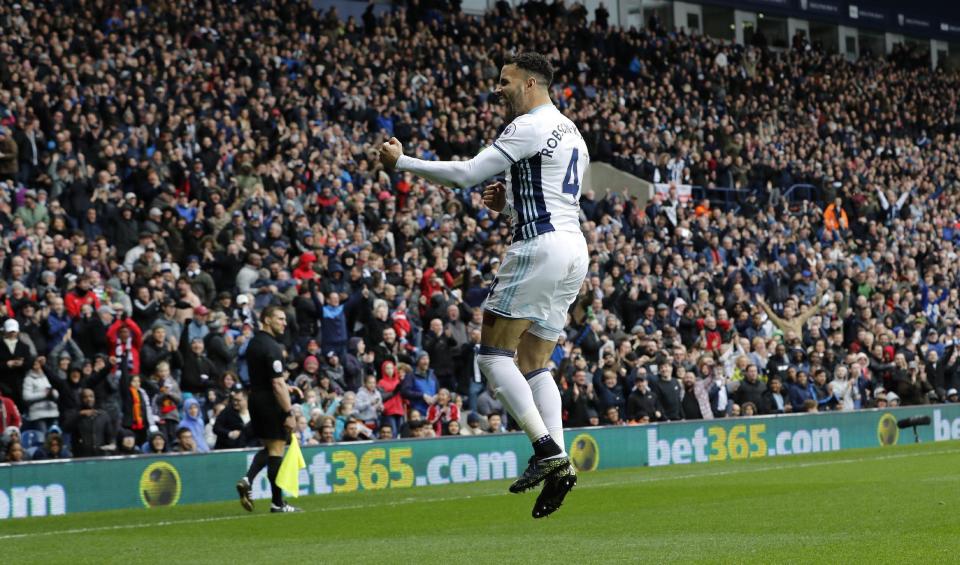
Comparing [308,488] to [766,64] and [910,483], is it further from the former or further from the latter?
[766,64]

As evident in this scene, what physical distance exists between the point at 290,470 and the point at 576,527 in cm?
379

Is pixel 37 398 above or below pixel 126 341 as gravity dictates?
below

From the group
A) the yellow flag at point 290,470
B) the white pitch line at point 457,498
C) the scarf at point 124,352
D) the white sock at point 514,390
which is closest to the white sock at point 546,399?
the white sock at point 514,390

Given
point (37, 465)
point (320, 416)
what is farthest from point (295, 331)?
point (37, 465)

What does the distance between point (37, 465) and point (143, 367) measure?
8.51ft

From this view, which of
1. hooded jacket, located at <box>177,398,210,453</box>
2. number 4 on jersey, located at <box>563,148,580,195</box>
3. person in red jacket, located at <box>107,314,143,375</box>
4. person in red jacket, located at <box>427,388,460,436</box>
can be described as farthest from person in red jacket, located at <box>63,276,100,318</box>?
number 4 on jersey, located at <box>563,148,580,195</box>

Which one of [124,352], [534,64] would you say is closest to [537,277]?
[534,64]

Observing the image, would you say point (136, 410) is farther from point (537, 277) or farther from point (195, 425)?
point (537, 277)

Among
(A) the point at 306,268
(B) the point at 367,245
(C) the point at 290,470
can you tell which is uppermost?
(B) the point at 367,245

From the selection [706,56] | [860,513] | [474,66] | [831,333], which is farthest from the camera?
[706,56]

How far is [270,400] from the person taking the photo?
1437 cm

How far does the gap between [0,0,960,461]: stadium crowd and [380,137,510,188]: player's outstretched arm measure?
962 centimetres

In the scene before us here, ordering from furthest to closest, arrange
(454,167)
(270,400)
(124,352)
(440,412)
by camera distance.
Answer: (440,412) < (124,352) < (270,400) < (454,167)

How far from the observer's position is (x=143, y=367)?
1686cm
